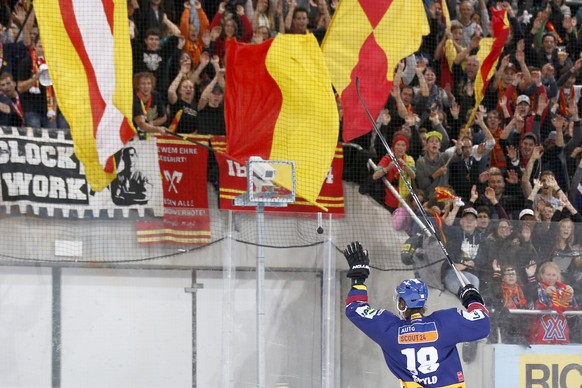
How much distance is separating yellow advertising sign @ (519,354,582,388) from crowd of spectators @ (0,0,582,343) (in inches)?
7.0

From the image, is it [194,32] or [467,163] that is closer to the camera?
[467,163]

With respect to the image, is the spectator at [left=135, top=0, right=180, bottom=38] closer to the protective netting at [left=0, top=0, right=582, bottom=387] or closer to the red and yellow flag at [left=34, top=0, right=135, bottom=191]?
the protective netting at [left=0, top=0, right=582, bottom=387]

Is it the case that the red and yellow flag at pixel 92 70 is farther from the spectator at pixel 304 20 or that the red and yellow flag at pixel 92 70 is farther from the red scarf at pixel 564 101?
the red scarf at pixel 564 101

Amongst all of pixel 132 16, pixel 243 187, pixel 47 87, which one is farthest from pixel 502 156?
pixel 47 87

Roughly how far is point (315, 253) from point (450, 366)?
7.01 ft

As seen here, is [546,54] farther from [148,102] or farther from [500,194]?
[148,102]

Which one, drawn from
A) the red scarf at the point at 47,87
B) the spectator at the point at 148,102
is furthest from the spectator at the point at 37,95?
the spectator at the point at 148,102

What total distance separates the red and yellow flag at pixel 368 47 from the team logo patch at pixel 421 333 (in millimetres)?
3603

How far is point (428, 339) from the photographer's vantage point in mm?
6410

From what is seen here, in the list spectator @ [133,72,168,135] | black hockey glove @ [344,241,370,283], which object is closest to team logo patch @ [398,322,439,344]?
black hockey glove @ [344,241,370,283]

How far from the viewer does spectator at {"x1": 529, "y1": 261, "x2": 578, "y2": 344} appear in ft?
28.9

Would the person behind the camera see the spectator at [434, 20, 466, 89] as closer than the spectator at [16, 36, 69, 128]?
No

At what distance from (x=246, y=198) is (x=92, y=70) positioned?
2064 millimetres

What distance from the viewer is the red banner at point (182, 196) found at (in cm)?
815
